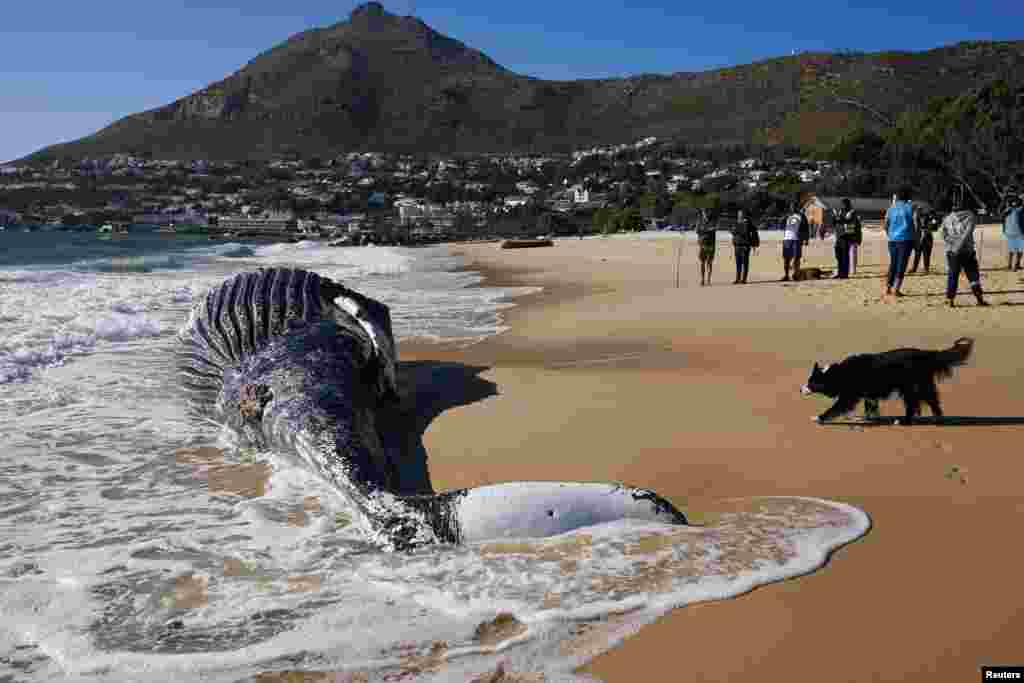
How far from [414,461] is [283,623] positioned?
2.25 metres

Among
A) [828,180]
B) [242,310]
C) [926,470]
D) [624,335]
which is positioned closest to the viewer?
[926,470]

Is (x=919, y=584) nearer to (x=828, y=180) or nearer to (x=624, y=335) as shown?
(x=624, y=335)

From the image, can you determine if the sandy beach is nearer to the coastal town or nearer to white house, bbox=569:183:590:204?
Result: the coastal town

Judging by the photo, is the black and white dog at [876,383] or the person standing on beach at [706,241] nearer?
the black and white dog at [876,383]

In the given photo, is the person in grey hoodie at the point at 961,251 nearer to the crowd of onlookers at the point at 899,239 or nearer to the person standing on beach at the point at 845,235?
the crowd of onlookers at the point at 899,239

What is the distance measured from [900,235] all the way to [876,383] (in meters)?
7.98

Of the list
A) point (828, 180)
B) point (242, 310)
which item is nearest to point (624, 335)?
point (242, 310)

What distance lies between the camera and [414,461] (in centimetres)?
511

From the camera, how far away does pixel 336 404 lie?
4.60m

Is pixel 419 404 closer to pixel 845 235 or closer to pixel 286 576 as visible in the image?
pixel 286 576

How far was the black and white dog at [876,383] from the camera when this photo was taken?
5.23m

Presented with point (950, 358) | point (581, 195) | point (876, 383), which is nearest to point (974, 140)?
point (950, 358)

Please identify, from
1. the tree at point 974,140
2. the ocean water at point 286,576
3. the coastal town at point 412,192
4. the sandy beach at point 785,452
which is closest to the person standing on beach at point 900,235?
the sandy beach at point 785,452

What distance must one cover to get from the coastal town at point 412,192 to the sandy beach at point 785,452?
46939mm
